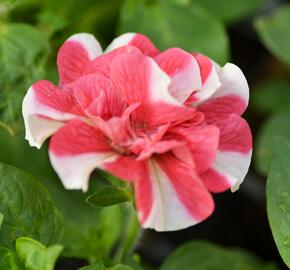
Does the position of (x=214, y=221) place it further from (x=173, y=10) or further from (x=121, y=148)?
(x=121, y=148)

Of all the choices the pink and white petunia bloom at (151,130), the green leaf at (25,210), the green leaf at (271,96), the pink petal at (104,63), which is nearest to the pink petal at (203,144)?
the pink and white petunia bloom at (151,130)

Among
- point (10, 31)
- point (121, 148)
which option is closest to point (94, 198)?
point (121, 148)

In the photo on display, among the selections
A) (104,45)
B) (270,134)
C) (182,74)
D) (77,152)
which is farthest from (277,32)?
(77,152)

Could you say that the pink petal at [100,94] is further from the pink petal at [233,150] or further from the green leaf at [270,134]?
the green leaf at [270,134]

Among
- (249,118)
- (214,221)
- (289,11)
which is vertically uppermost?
(289,11)

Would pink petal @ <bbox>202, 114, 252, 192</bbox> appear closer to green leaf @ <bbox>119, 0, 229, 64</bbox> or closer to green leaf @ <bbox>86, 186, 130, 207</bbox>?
green leaf @ <bbox>86, 186, 130, 207</bbox>
